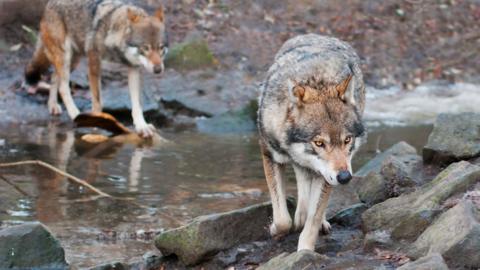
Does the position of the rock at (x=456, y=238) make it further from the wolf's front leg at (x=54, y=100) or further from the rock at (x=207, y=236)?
the wolf's front leg at (x=54, y=100)

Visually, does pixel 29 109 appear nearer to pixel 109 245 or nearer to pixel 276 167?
pixel 109 245

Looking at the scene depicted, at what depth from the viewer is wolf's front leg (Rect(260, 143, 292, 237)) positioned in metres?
6.31

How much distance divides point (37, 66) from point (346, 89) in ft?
26.7

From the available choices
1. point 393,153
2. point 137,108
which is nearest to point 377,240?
point 393,153

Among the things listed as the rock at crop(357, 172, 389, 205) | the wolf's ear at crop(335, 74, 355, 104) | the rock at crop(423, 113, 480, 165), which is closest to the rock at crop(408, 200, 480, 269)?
the wolf's ear at crop(335, 74, 355, 104)

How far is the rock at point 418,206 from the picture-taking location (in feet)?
18.7

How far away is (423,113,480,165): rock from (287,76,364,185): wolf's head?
60.6 inches

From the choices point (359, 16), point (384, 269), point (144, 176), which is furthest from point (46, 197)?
point (359, 16)

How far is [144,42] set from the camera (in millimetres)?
11633

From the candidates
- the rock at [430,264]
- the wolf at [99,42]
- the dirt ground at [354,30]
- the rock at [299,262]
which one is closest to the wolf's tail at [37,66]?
the wolf at [99,42]

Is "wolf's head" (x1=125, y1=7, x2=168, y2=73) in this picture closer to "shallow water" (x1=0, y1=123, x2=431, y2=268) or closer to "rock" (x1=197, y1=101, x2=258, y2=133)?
"shallow water" (x1=0, y1=123, x2=431, y2=268)

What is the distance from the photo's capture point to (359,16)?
1728 centimetres

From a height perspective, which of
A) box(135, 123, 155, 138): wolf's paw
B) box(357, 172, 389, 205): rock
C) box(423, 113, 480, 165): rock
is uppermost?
box(423, 113, 480, 165): rock

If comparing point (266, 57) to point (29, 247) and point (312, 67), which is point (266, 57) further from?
point (29, 247)
